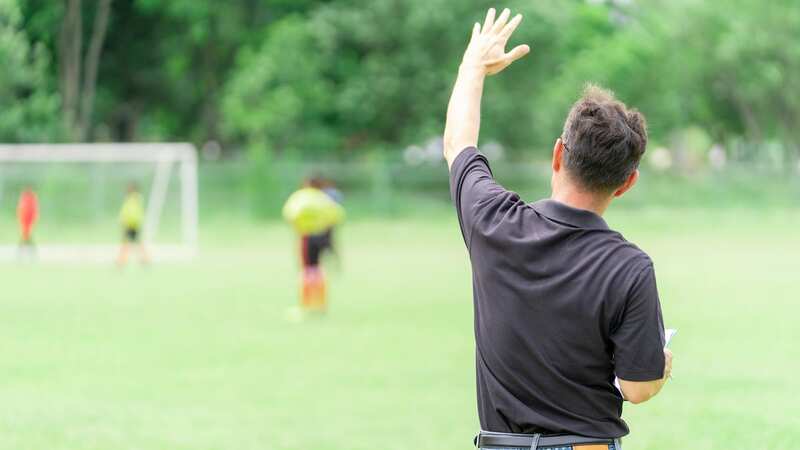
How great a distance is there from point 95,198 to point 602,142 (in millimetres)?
31124

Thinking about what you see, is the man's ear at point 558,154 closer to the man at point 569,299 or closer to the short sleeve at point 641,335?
the man at point 569,299

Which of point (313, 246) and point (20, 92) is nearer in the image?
point (313, 246)

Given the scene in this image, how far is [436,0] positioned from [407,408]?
3548cm

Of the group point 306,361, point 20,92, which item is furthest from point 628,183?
point 20,92

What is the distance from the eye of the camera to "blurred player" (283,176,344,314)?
15.4m

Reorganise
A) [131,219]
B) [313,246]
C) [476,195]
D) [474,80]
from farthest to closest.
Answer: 1. [131,219]
2. [313,246]
3. [474,80]
4. [476,195]

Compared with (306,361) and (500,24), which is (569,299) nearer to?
(500,24)

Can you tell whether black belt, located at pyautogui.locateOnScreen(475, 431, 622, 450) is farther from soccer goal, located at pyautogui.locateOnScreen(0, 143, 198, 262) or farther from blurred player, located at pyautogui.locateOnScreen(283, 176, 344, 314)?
soccer goal, located at pyautogui.locateOnScreen(0, 143, 198, 262)

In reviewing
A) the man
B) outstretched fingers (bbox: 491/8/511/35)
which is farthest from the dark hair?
outstretched fingers (bbox: 491/8/511/35)

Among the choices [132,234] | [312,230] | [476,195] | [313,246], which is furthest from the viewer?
[132,234]

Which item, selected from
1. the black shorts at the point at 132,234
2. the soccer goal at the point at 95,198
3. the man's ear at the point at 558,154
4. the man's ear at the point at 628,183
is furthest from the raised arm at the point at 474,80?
the soccer goal at the point at 95,198

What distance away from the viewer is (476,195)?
10.4 feet

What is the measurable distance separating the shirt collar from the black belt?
55cm

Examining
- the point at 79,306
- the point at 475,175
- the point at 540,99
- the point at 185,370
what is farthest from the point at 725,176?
the point at 475,175
